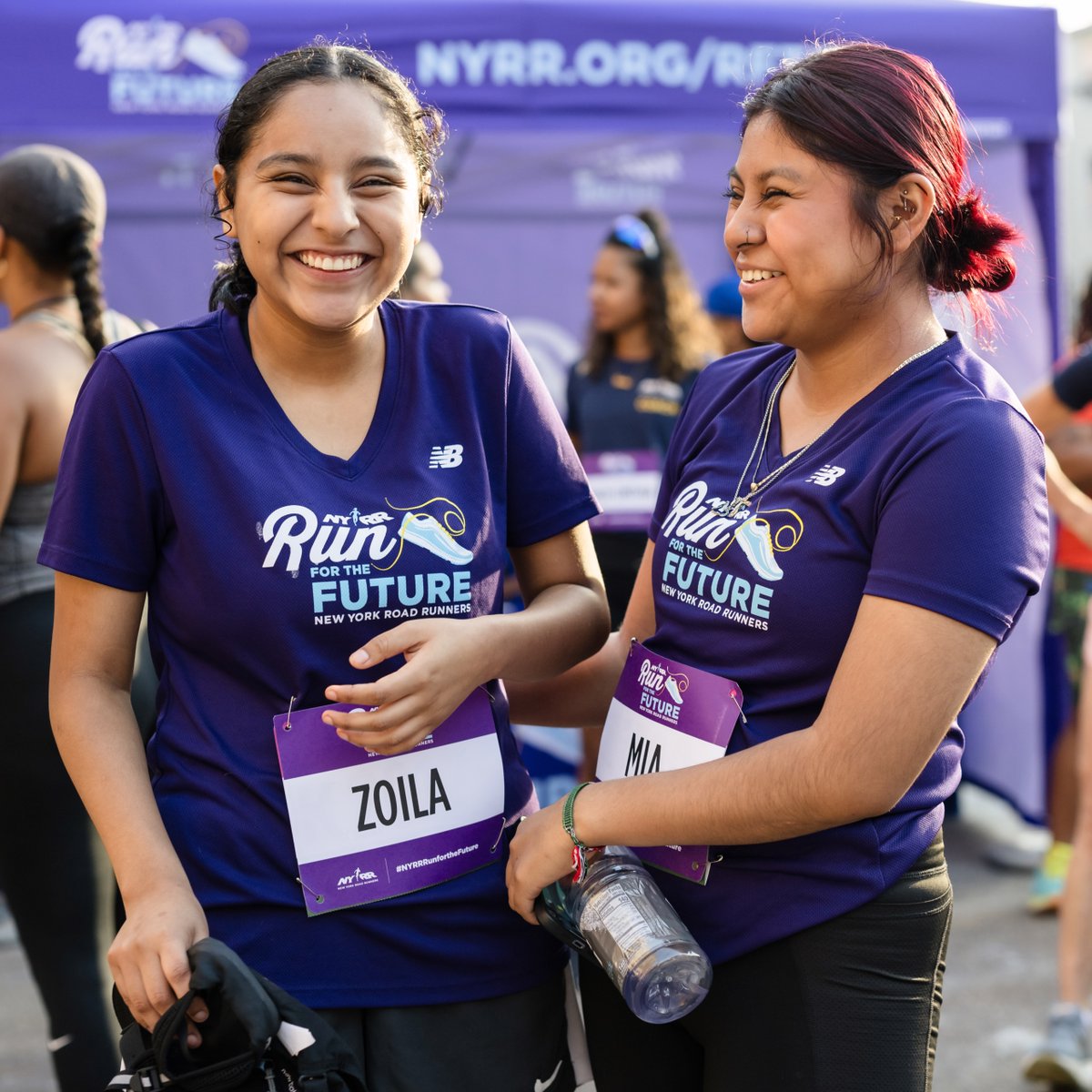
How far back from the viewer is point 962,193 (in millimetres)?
1601

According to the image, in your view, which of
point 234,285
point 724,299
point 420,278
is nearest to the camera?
point 234,285

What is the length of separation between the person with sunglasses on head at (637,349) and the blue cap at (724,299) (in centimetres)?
9

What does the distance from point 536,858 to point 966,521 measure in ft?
2.05

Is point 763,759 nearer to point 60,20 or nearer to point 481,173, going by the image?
point 60,20

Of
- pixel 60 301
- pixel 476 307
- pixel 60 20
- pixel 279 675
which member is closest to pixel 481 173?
pixel 60 20

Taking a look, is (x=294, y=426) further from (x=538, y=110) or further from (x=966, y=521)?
Answer: (x=538, y=110)

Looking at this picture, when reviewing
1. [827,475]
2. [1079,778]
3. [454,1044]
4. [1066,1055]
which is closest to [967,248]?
[827,475]

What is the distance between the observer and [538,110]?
467cm

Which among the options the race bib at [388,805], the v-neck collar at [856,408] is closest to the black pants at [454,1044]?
the race bib at [388,805]

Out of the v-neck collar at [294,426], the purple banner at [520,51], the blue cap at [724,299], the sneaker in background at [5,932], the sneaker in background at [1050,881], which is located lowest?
the sneaker in background at [5,932]

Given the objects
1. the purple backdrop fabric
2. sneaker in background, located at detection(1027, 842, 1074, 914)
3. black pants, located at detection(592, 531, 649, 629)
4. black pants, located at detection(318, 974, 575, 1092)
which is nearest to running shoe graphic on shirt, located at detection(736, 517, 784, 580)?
black pants, located at detection(318, 974, 575, 1092)

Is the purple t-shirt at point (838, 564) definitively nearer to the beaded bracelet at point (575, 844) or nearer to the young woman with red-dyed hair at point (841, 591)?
the young woman with red-dyed hair at point (841, 591)

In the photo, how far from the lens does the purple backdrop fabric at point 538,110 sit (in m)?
4.42

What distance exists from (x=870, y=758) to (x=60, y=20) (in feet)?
13.1
